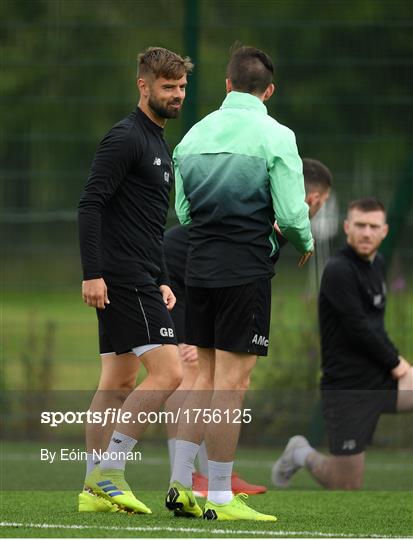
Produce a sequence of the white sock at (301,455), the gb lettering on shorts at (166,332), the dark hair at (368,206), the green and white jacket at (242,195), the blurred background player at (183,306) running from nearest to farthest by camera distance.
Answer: the green and white jacket at (242,195)
the gb lettering on shorts at (166,332)
the blurred background player at (183,306)
the white sock at (301,455)
the dark hair at (368,206)

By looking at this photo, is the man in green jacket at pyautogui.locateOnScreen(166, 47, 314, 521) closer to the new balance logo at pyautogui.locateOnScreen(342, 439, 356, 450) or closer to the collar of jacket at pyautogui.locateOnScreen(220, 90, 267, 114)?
the collar of jacket at pyautogui.locateOnScreen(220, 90, 267, 114)

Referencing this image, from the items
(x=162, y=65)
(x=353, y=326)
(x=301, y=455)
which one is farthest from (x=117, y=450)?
(x=353, y=326)

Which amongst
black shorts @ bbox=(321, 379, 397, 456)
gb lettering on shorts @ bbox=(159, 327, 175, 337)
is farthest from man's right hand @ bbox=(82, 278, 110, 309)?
black shorts @ bbox=(321, 379, 397, 456)

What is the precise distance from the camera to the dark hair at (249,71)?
6449mm

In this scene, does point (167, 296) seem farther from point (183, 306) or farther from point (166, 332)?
point (183, 306)

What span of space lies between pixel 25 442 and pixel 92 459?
433cm

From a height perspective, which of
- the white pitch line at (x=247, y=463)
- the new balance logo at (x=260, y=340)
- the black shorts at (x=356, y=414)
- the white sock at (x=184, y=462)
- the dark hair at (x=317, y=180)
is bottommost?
the white pitch line at (x=247, y=463)

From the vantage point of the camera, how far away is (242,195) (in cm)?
630

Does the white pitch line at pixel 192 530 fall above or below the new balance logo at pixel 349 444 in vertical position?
above

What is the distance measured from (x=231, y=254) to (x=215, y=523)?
3.73ft

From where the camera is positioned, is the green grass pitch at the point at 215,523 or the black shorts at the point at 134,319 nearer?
the green grass pitch at the point at 215,523

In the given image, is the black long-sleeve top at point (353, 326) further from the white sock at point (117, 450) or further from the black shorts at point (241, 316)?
the white sock at point (117, 450)

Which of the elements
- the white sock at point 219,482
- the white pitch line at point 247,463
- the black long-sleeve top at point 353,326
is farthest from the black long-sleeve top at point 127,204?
the white pitch line at point 247,463

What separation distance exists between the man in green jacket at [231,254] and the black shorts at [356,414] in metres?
2.50
